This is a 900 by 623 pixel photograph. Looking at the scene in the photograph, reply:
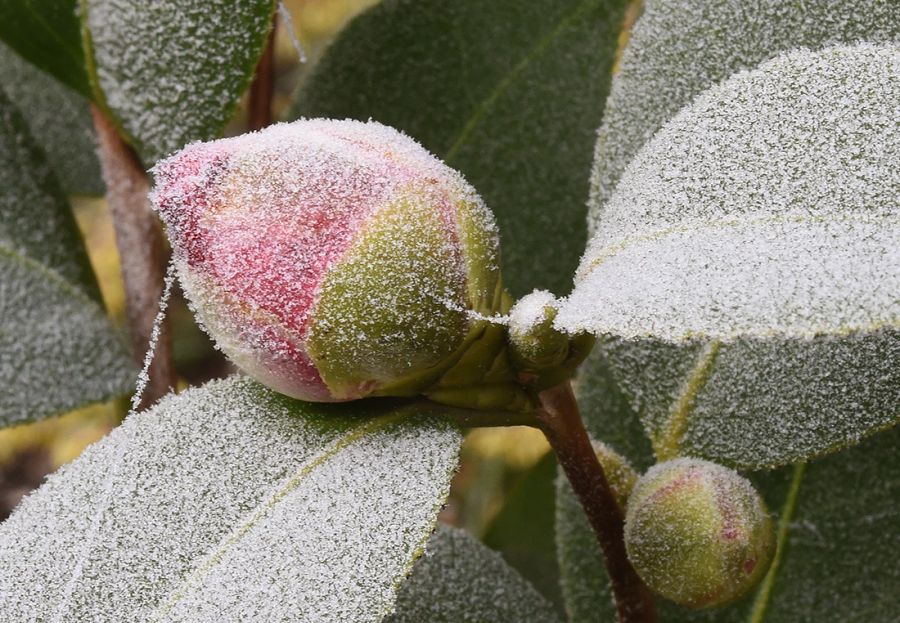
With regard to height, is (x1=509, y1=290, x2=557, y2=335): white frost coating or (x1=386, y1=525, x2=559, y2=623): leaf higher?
(x1=509, y1=290, x2=557, y2=335): white frost coating

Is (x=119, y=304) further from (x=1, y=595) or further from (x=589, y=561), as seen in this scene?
(x=1, y=595)

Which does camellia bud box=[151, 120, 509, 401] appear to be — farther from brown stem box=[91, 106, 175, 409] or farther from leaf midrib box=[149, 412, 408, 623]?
brown stem box=[91, 106, 175, 409]

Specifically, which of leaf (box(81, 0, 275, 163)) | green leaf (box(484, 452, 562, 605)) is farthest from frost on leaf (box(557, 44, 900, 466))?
green leaf (box(484, 452, 562, 605))

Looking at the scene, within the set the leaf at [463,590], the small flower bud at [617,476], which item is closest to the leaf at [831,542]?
the leaf at [463,590]

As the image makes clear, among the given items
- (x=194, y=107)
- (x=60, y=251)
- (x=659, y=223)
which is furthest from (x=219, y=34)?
(x=659, y=223)

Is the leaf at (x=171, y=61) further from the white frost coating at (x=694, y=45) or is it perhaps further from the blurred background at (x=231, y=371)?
the white frost coating at (x=694, y=45)

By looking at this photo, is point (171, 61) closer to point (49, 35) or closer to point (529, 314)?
point (49, 35)
